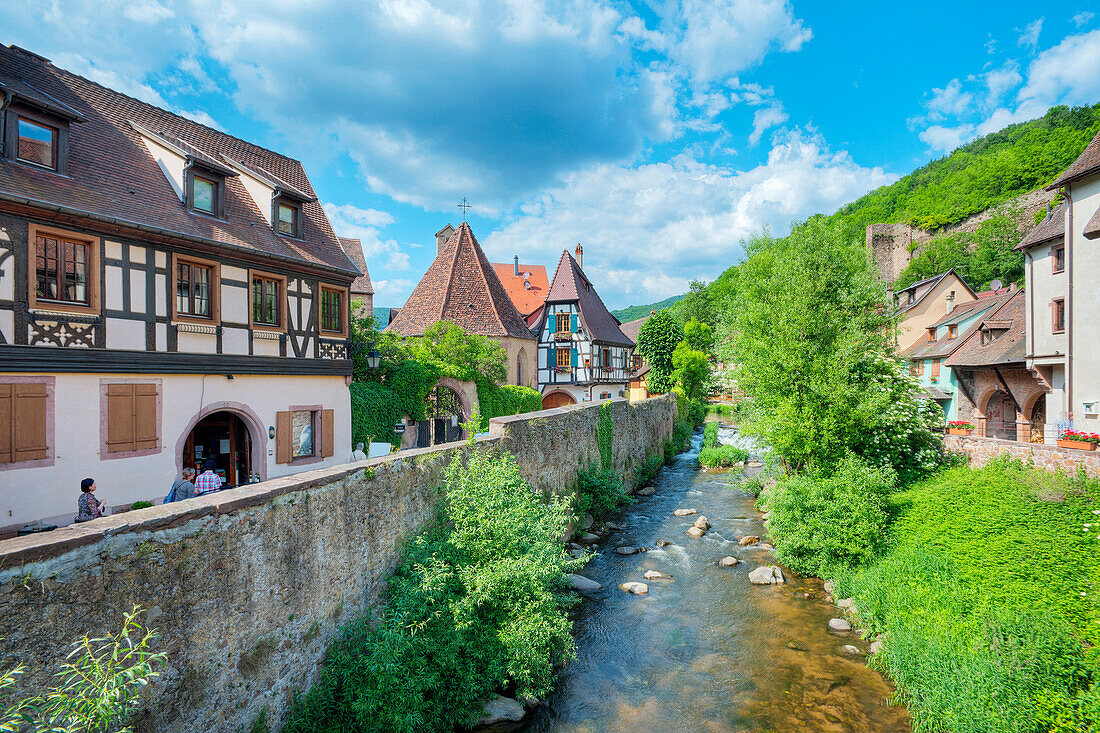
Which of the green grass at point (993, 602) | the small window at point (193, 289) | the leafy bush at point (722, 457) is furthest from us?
the leafy bush at point (722, 457)

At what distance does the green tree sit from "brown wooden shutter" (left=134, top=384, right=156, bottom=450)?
3403cm

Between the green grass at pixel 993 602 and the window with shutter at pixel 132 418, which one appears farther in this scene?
the window with shutter at pixel 132 418

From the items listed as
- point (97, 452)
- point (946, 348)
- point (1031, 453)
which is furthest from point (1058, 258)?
point (97, 452)

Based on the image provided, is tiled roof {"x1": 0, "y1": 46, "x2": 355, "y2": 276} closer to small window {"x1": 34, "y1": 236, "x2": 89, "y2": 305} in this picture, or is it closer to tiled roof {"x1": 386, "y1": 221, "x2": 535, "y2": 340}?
small window {"x1": 34, "y1": 236, "x2": 89, "y2": 305}

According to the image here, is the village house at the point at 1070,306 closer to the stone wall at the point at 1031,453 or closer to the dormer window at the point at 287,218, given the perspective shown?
the stone wall at the point at 1031,453

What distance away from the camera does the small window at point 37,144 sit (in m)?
9.09

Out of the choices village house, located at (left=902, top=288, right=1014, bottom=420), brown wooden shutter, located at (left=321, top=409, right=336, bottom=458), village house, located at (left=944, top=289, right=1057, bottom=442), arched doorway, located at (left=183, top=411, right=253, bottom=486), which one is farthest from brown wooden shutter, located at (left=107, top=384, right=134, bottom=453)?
village house, located at (left=902, top=288, right=1014, bottom=420)

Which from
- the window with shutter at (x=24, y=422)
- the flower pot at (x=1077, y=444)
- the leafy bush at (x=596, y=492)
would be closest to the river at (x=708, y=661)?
the leafy bush at (x=596, y=492)

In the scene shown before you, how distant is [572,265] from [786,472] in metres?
22.8

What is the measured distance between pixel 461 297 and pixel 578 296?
1017 cm

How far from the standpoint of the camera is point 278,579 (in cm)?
568

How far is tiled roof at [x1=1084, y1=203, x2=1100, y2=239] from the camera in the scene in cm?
1339

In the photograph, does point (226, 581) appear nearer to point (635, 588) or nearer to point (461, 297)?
point (635, 588)

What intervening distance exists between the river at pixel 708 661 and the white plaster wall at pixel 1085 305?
9.57 m
